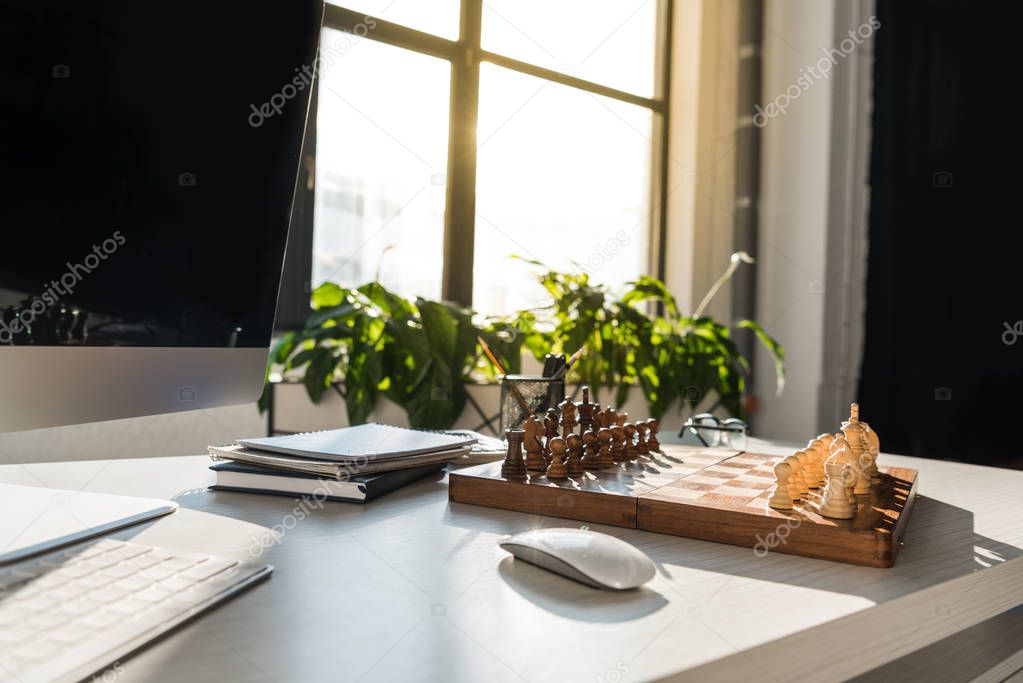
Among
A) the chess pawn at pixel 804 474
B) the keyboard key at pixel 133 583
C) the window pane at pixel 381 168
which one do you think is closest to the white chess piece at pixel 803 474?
the chess pawn at pixel 804 474

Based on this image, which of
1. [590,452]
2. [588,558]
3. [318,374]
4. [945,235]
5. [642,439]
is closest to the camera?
[588,558]

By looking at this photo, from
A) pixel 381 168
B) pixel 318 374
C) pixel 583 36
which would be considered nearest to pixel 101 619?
pixel 318 374

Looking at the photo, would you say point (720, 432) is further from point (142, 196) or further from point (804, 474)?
point (142, 196)

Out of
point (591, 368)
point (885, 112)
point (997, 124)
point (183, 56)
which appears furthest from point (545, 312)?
point (183, 56)

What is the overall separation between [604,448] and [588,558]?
0.35 metres

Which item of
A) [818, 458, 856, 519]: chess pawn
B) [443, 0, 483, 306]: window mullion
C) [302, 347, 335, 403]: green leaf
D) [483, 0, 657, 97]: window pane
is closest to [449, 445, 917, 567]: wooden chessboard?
[818, 458, 856, 519]: chess pawn

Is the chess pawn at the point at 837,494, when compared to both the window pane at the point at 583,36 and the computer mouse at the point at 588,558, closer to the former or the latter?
the computer mouse at the point at 588,558

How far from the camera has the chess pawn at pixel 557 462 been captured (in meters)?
0.78

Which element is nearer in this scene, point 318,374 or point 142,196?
point 142,196

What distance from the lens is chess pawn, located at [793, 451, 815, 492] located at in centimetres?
72

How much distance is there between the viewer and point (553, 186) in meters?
3.02

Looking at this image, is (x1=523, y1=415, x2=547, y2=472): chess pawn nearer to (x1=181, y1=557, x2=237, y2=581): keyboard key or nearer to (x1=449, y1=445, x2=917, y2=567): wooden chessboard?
(x1=449, y1=445, x2=917, y2=567): wooden chessboard

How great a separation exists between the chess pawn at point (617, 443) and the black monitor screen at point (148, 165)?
0.40 m

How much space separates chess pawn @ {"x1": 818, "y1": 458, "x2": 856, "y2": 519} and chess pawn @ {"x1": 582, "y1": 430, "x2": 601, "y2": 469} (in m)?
0.26
